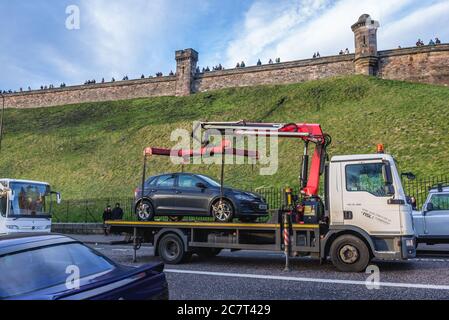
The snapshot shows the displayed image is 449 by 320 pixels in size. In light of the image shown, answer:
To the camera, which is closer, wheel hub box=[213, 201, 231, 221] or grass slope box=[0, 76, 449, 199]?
wheel hub box=[213, 201, 231, 221]

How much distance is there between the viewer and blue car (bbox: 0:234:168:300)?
311cm

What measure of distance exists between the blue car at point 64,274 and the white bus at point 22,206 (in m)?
12.3

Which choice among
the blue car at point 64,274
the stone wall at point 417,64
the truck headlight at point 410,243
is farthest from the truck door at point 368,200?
the stone wall at point 417,64

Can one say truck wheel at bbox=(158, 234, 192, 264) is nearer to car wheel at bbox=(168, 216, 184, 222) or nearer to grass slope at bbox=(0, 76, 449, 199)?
car wheel at bbox=(168, 216, 184, 222)

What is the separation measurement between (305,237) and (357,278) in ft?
5.00

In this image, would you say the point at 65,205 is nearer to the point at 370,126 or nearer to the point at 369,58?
the point at 370,126

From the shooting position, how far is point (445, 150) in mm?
22125

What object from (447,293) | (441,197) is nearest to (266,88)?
(441,197)

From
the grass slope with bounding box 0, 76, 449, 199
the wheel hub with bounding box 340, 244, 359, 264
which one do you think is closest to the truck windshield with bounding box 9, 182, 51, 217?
the grass slope with bounding box 0, 76, 449, 199

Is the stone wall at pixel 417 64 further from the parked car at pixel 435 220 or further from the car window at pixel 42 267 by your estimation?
the car window at pixel 42 267

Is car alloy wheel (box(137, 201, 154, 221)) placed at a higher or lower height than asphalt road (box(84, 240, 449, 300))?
higher

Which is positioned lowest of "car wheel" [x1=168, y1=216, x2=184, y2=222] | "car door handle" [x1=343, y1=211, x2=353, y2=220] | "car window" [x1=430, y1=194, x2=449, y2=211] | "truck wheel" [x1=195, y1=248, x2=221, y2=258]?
"truck wheel" [x1=195, y1=248, x2=221, y2=258]

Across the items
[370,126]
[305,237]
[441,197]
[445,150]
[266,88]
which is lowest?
[305,237]

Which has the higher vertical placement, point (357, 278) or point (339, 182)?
point (339, 182)
